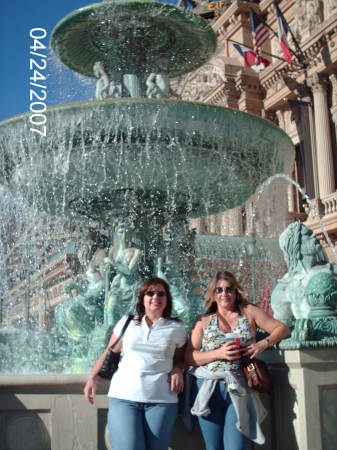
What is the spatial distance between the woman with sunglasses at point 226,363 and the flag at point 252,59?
2427cm

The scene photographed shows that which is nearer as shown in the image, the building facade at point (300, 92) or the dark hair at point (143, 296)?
the dark hair at point (143, 296)

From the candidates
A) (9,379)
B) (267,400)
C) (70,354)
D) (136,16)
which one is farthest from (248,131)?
(9,379)

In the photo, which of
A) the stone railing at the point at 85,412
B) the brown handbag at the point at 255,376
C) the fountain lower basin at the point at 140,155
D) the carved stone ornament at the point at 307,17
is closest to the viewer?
the brown handbag at the point at 255,376

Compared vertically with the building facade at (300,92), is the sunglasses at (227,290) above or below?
below

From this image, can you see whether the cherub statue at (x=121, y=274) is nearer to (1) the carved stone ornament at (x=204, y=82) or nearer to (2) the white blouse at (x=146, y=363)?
(2) the white blouse at (x=146, y=363)

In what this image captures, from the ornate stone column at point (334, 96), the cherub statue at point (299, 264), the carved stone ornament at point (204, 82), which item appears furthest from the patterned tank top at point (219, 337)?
the carved stone ornament at point (204, 82)

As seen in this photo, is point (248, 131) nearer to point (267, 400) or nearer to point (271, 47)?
point (267, 400)

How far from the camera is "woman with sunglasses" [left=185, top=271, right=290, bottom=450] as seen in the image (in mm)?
2998

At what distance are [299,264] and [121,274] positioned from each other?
2.71 meters

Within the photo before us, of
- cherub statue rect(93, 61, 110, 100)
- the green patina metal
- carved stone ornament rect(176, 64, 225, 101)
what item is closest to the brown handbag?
cherub statue rect(93, 61, 110, 100)

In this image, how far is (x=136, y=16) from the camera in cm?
835

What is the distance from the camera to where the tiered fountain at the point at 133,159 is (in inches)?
259

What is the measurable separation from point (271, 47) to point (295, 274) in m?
27.9

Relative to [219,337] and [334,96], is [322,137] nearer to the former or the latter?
[334,96]
